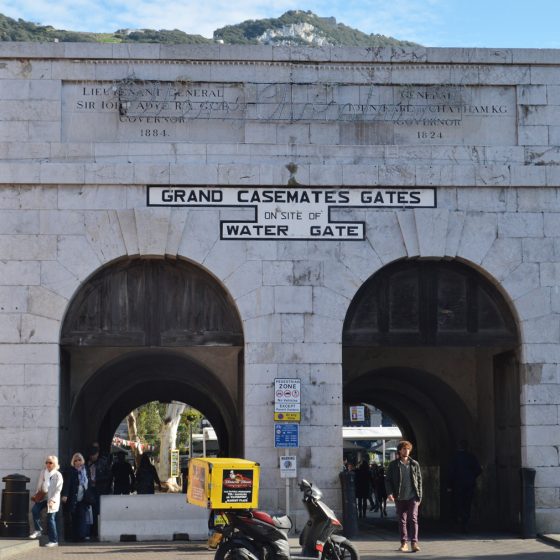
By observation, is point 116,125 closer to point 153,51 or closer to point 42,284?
point 153,51

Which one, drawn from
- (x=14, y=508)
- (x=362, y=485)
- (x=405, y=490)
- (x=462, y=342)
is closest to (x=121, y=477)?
(x=362, y=485)

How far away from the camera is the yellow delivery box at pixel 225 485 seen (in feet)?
47.3

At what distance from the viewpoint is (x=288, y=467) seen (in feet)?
62.6

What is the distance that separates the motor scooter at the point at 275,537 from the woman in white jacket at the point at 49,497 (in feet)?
14.2

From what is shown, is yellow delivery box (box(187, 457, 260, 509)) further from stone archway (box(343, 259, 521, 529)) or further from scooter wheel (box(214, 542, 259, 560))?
stone archway (box(343, 259, 521, 529))

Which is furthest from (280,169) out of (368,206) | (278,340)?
(278,340)

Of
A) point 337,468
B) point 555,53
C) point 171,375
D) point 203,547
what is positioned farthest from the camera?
point 171,375

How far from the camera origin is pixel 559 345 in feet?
66.0

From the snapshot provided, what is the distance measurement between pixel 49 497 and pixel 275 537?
5452 mm

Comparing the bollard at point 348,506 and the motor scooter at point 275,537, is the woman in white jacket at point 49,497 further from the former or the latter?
the bollard at point 348,506

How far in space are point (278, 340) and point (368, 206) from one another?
2.96 meters

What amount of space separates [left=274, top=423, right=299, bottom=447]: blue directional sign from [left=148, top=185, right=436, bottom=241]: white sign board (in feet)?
11.2

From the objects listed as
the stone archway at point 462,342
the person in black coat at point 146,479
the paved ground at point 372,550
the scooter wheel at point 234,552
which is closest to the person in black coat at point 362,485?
the stone archway at point 462,342

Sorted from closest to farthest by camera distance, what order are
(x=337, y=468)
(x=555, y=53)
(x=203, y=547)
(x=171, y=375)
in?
(x=203, y=547) → (x=337, y=468) → (x=555, y=53) → (x=171, y=375)
